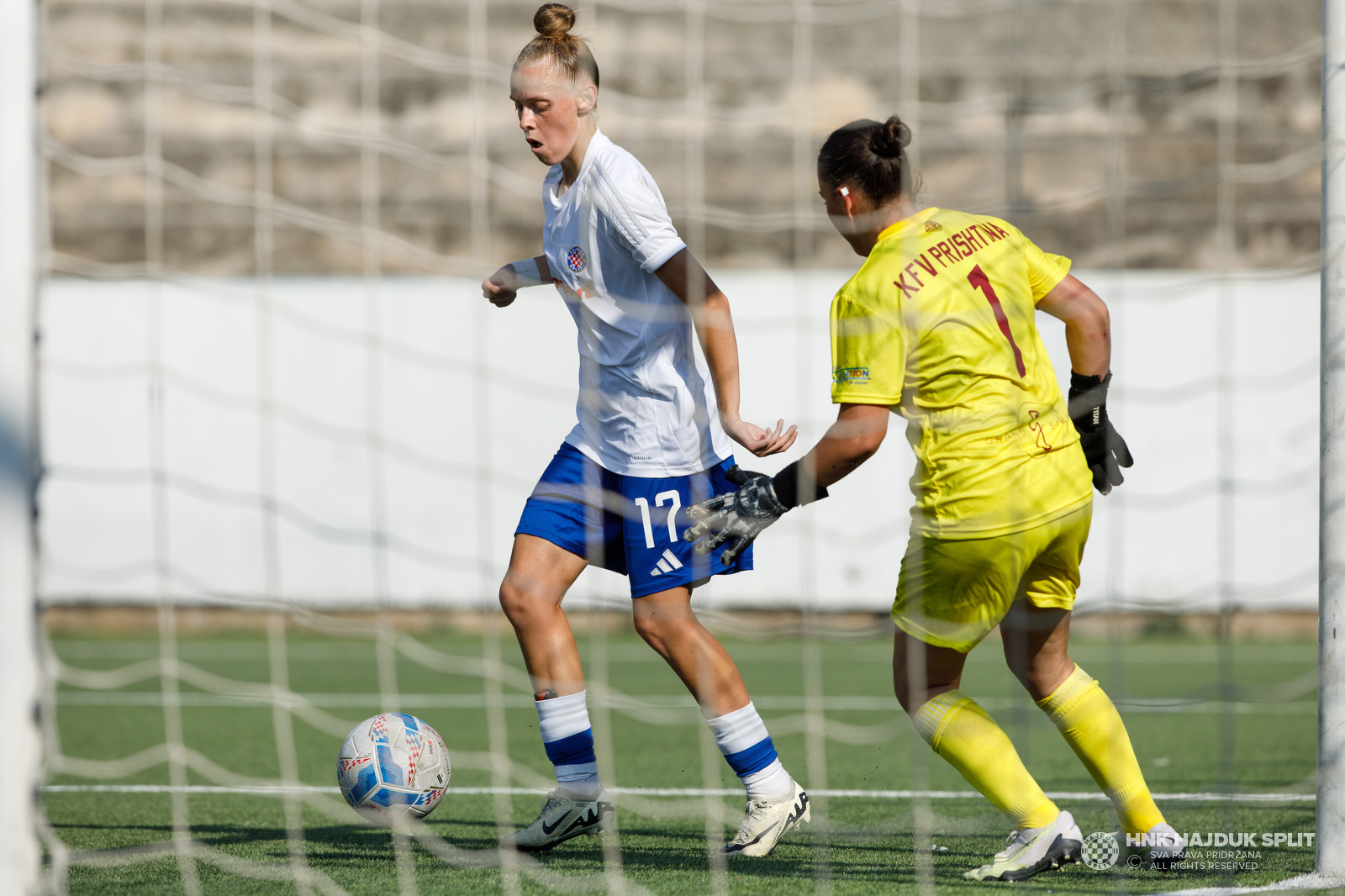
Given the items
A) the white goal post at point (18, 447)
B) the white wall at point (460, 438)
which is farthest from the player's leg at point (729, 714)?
the white wall at point (460, 438)

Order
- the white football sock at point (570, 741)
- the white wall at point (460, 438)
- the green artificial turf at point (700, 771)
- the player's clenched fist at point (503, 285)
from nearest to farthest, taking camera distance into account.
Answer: the green artificial turf at point (700, 771) → the white football sock at point (570, 741) → the player's clenched fist at point (503, 285) → the white wall at point (460, 438)

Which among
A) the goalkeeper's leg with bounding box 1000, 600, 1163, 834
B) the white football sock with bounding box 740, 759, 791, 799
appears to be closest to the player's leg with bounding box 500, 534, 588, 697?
the white football sock with bounding box 740, 759, 791, 799

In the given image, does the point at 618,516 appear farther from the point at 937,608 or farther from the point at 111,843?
the point at 111,843

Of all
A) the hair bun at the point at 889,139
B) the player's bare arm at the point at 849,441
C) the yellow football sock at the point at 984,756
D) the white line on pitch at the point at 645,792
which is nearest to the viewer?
the player's bare arm at the point at 849,441

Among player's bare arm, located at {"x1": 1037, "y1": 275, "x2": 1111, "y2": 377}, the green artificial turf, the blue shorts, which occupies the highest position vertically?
player's bare arm, located at {"x1": 1037, "y1": 275, "x2": 1111, "y2": 377}

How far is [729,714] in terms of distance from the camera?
323 centimetres

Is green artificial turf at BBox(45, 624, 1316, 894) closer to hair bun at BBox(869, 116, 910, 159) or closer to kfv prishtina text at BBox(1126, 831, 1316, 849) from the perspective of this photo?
kfv prishtina text at BBox(1126, 831, 1316, 849)

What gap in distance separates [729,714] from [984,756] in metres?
0.66

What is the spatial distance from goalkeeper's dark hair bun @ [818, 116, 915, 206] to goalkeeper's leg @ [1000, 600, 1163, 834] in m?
0.99

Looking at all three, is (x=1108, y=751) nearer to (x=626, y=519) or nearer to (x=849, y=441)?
(x=849, y=441)

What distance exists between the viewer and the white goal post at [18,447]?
7.14 feet

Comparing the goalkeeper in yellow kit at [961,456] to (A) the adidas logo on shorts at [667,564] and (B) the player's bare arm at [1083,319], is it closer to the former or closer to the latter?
(B) the player's bare arm at [1083,319]

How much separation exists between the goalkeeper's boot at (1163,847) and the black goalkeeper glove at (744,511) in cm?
110

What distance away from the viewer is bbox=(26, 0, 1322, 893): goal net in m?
A: 9.21
